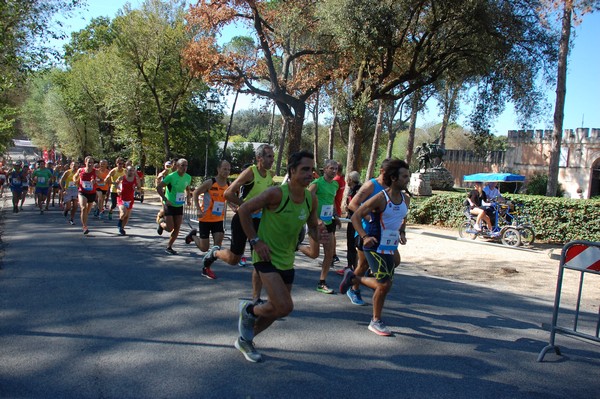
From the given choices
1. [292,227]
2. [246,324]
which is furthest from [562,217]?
[246,324]

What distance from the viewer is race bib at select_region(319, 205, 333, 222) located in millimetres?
7312

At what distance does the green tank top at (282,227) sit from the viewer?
412 cm

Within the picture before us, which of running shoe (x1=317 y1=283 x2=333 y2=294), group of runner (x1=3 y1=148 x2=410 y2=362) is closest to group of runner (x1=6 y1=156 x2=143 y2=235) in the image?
group of runner (x1=3 y1=148 x2=410 y2=362)

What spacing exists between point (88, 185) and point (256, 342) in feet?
28.2

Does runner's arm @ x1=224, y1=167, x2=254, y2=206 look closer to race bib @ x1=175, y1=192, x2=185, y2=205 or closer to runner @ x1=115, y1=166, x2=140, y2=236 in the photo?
race bib @ x1=175, y1=192, x2=185, y2=205

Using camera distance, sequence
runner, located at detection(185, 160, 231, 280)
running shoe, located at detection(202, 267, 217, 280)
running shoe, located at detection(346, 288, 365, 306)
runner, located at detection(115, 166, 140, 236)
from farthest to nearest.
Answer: runner, located at detection(115, 166, 140, 236), runner, located at detection(185, 160, 231, 280), running shoe, located at detection(202, 267, 217, 280), running shoe, located at detection(346, 288, 365, 306)

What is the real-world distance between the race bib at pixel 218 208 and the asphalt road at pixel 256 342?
100cm

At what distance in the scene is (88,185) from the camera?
11625 millimetres

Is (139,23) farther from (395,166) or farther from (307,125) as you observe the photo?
(307,125)

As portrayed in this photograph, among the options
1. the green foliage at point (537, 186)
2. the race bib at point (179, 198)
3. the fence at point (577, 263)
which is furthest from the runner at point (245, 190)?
the green foliage at point (537, 186)

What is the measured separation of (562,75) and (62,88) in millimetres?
43646

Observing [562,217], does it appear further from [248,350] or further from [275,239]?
[248,350]

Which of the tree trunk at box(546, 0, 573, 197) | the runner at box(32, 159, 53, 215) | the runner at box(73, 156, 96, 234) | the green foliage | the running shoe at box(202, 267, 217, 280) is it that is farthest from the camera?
the green foliage

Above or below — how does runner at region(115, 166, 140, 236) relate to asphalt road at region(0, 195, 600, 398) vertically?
above
